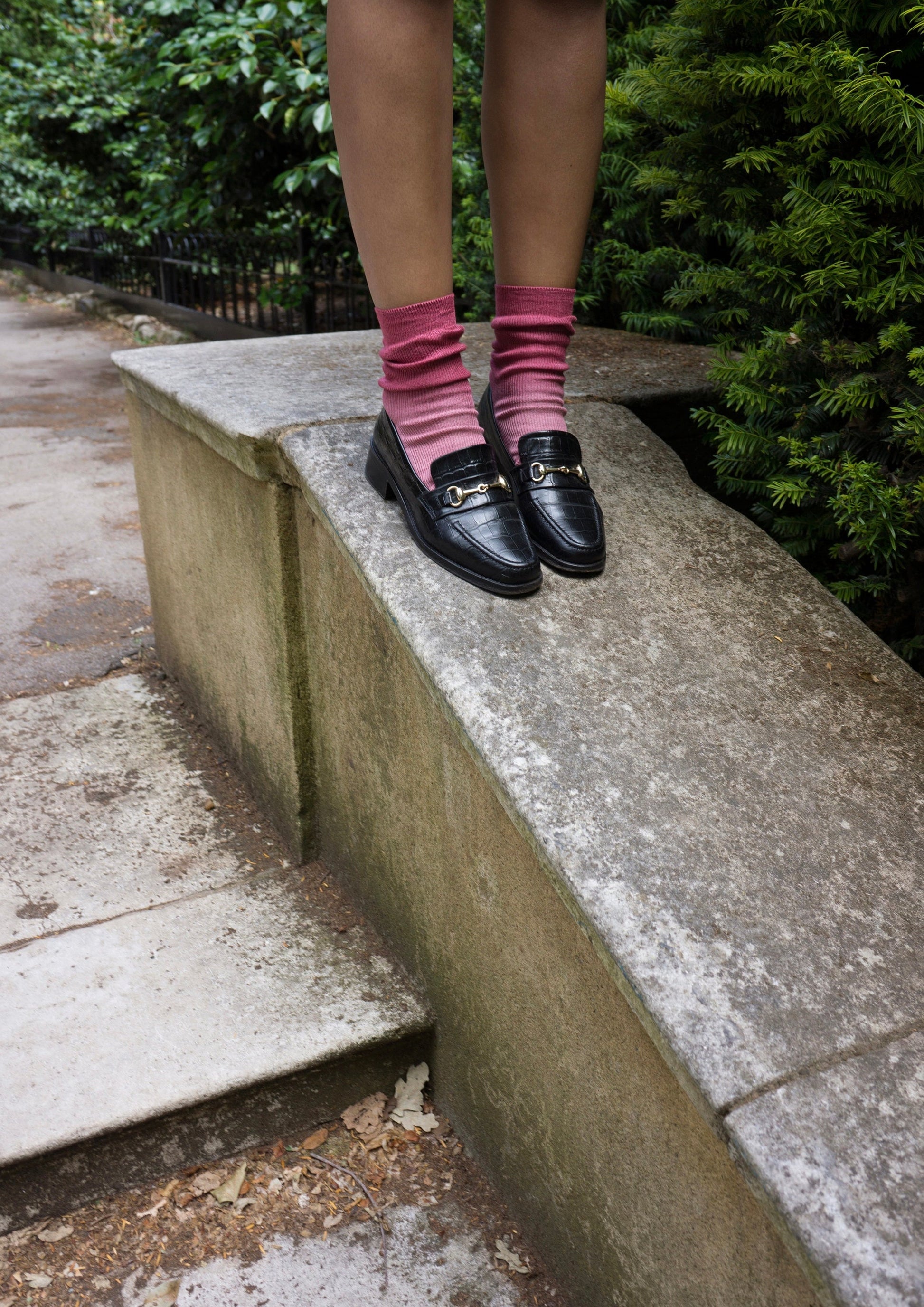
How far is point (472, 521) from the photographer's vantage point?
1479 millimetres

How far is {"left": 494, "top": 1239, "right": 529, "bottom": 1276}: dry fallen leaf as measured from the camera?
4.65 feet

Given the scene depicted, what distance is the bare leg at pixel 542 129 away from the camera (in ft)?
4.99

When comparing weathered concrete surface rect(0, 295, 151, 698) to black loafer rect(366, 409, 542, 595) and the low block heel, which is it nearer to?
the low block heel

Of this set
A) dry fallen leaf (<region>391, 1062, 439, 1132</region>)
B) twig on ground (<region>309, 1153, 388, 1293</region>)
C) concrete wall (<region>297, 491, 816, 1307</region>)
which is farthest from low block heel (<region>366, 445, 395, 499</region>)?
twig on ground (<region>309, 1153, 388, 1293</region>)

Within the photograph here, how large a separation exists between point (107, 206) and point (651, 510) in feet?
29.9

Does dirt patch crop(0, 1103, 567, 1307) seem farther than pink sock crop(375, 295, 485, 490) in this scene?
No

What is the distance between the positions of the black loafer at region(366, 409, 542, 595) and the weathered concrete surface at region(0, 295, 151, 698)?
1.64 metres

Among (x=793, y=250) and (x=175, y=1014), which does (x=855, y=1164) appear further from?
(x=793, y=250)

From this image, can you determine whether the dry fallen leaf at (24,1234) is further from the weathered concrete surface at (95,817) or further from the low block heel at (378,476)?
the low block heel at (378,476)

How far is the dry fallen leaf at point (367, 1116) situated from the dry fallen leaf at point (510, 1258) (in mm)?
255

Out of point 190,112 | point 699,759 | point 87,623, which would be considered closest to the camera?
point 699,759

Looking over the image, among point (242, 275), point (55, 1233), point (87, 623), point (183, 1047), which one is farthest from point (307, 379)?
point (242, 275)

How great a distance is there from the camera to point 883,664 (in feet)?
4.88

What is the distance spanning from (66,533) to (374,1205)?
3137 millimetres
